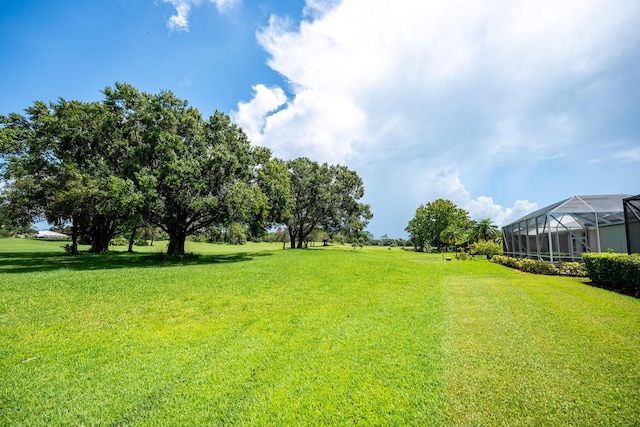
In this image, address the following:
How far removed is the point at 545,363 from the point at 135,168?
822 inches

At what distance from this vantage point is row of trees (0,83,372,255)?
674 inches

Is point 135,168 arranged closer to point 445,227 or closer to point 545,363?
point 545,363

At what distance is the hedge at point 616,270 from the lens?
377 inches

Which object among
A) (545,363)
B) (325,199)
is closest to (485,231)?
(325,199)

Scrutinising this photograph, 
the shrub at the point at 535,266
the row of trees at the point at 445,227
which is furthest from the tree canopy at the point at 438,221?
the shrub at the point at 535,266

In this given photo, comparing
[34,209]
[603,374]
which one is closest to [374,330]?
[603,374]

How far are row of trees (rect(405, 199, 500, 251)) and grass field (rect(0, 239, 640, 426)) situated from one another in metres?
46.2

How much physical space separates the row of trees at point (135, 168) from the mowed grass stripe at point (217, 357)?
28.9ft

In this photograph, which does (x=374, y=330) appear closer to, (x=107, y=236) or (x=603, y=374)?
(x=603, y=374)

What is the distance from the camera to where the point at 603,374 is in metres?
3.98

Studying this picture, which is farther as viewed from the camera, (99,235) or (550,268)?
(99,235)

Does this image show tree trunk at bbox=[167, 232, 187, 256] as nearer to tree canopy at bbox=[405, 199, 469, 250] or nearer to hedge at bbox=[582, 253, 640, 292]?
hedge at bbox=[582, 253, 640, 292]

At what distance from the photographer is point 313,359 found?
4.52 meters

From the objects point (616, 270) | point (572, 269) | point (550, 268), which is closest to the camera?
point (616, 270)
